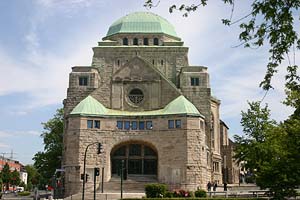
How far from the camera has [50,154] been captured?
65312mm

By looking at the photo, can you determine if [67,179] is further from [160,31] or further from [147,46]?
[160,31]

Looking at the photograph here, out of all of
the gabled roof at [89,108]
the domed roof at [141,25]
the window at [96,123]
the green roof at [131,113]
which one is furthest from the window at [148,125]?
the domed roof at [141,25]

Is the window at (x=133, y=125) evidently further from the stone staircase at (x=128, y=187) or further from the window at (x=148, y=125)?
the stone staircase at (x=128, y=187)

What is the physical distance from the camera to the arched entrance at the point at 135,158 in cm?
5188

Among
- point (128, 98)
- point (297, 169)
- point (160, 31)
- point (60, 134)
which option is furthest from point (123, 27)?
point (297, 169)

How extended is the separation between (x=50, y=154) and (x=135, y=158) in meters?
18.6

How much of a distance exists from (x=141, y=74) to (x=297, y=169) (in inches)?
1244

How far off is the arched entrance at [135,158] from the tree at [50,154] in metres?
14.9

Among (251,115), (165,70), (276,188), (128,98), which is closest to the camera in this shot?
(276,188)

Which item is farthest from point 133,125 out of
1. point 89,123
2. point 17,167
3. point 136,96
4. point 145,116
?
point 17,167

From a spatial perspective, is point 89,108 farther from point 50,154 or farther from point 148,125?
point 50,154

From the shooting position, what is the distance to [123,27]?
63656 millimetres

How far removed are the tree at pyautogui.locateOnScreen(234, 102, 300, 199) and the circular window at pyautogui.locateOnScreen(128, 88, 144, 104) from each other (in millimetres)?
13696

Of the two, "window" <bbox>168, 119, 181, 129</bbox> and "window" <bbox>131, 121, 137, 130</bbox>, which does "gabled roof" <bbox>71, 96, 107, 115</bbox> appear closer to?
"window" <bbox>131, 121, 137, 130</bbox>
